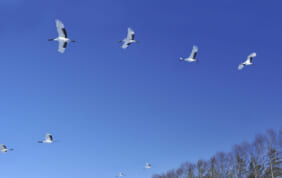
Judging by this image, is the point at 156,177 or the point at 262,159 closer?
the point at 262,159

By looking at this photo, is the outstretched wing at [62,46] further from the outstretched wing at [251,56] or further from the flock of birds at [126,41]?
the outstretched wing at [251,56]

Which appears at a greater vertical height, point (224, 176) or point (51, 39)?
point (51, 39)

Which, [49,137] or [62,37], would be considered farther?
[49,137]

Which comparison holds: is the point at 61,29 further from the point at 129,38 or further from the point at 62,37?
the point at 129,38

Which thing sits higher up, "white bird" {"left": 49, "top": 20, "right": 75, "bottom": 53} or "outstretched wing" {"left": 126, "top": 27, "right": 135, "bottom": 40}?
"outstretched wing" {"left": 126, "top": 27, "right": 135, "bottom": 40}

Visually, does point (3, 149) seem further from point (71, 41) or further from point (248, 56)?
point (248, 56)

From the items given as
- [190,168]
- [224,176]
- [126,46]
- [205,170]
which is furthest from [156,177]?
[126,46]

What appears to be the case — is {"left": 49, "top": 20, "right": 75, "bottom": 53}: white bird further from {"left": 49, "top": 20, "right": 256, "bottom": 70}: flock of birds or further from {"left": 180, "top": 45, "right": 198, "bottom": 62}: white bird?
{"left": 180, "top": 45, "right": 198, "bottom": 62}: white bird

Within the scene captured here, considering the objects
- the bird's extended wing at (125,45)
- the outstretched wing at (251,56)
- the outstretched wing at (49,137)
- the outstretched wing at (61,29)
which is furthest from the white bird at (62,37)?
the outstretched wing at (251,56)

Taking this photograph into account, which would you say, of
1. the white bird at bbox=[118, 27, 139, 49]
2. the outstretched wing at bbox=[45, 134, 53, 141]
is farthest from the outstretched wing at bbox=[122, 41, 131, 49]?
the outstretched wing at bbox=[45, 134, 53, 141]

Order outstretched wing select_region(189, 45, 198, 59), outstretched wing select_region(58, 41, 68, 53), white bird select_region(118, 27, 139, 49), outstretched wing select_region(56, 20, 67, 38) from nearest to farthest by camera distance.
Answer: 1. outstretched wing select_region(56, 20, 67, 38)
2. outstretched wing select_region(58, 41, 68, 53)
3. white bird select_region(118, 27, 139, 49)
4. outstretched wing select_region(189, 45, 198, 59)

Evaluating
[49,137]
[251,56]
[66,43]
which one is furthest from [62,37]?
[251,56]

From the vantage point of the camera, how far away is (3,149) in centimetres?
3409

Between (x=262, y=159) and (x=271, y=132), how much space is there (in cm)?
422
